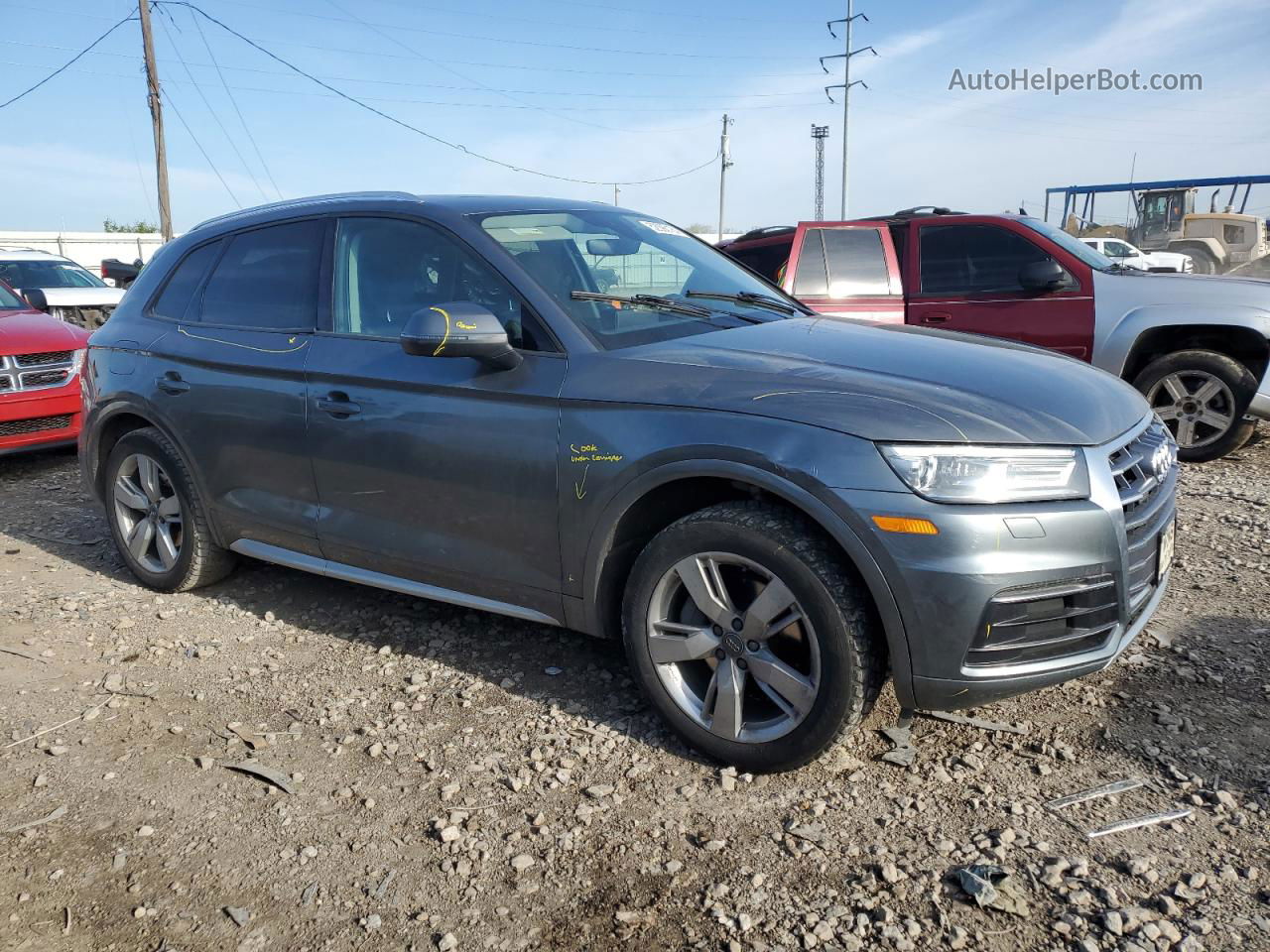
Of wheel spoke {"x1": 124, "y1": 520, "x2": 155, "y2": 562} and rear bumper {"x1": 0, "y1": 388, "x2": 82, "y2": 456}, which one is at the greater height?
rear bumper {"x1": 0, "y1": 388, "x2": 82, "y2": 456}

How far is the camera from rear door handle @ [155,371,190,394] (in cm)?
425

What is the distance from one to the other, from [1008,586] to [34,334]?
7.43 m

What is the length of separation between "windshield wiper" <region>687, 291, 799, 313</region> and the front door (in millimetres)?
831

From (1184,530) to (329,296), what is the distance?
169 inches

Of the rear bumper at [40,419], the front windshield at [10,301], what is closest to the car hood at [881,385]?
the rear bumper at [40,419]

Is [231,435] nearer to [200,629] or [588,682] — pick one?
[200,629]

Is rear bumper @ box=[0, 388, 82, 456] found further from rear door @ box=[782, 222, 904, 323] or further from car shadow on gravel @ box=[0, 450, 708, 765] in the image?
rear door @ box=[782, 222, 904, 323]

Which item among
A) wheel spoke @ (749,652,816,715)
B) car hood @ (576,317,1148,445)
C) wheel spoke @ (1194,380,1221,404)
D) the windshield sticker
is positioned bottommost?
wheel spoke @ (749,652,816,715)

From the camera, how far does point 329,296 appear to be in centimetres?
384

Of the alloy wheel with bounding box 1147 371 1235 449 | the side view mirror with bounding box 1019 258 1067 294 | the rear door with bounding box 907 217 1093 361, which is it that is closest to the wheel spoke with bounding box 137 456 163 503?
the rear door with bounding box 907 217 1093 361

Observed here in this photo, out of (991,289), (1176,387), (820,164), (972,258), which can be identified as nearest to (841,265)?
(972,258)

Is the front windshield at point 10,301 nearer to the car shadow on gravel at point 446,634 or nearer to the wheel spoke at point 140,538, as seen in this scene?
the car shadow on gravel at point 446,634

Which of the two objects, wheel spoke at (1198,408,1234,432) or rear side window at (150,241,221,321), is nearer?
rear side window at (150,241,221,321)

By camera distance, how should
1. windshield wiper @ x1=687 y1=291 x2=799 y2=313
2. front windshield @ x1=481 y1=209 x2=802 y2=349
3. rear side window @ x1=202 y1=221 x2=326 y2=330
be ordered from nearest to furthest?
front windshield @ x1=481 y1=209 x2=802 y2=349 → windshield wiper @ x1=687 y1=291 x2=799 y2=313 → rear side window @ x1=202 y1=221 x2=326 y2=330
